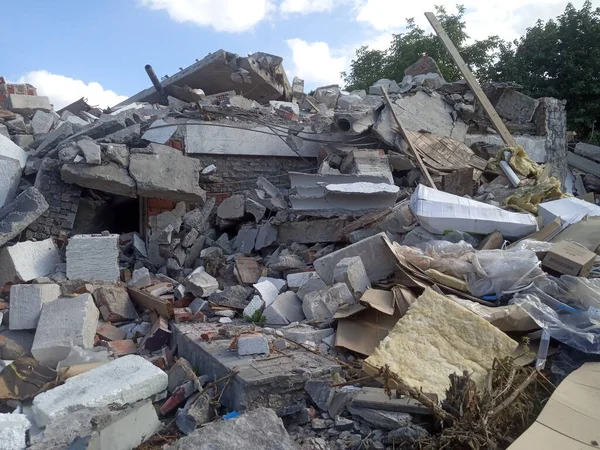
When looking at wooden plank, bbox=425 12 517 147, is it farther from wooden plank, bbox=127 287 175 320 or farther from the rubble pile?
wooden plank, bbox=127 287 175 320

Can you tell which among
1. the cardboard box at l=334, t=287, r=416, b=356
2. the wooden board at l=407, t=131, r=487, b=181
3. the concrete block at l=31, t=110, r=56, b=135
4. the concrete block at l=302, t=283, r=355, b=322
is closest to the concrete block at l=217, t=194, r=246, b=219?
the concrete block at l=302, t=283, r=355, b=322

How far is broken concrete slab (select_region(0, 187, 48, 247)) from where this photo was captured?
5.44m

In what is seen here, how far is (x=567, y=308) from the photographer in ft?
12.7

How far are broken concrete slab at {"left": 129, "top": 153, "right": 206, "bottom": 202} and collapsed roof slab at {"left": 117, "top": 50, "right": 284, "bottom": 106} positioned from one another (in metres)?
3.68

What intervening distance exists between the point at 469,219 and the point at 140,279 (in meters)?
3.46

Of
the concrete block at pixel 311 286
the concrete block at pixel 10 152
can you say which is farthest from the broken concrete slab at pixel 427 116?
the concrete block at pixel 10 152

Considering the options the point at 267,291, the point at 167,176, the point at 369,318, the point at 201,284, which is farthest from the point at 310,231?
the point at 369,318

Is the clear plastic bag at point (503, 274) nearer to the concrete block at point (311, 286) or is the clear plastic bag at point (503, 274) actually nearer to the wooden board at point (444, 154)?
the concrete block at point (311, 286)

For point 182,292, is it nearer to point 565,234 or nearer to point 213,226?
point 213,226

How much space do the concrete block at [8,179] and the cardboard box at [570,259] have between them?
5824mm

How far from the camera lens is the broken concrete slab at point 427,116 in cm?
764

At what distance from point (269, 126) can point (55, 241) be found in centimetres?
320

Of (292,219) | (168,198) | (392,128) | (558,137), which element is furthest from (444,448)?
(558,137)

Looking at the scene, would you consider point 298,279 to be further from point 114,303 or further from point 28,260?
point 28,260
